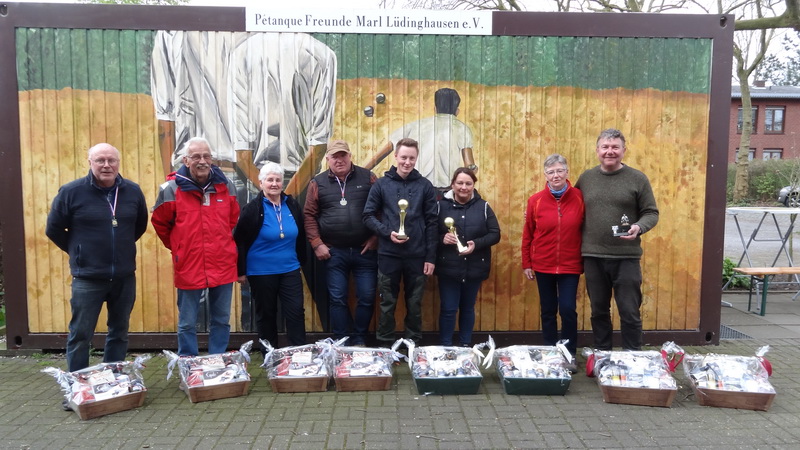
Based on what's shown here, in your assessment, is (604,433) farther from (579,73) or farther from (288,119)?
(288,119)

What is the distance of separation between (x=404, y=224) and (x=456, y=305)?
0.81m

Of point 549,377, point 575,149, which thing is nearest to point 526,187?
point 575,149

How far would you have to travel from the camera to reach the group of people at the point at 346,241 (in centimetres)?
370

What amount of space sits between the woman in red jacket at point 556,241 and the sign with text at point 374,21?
1492 mm

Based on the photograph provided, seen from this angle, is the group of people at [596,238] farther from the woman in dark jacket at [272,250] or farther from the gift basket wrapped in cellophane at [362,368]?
the woman in dark jacket at [272,250]

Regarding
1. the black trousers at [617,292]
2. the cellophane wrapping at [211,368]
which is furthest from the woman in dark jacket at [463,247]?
the cellophane wrapping at [211,368]

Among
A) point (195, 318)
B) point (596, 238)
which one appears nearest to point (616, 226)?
point (596, 238)

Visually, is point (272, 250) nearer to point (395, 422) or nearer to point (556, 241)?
point (395, 422)

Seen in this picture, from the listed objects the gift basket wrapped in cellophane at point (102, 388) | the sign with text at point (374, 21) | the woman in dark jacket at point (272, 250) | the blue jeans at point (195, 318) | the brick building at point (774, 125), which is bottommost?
the gift basket wrapped in cellophane at point (102, 388)

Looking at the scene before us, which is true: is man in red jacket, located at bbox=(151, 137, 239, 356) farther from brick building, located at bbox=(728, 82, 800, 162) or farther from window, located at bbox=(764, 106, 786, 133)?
window, located at bbox=(764, 106, 786, 133)

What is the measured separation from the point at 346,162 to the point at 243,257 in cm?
107

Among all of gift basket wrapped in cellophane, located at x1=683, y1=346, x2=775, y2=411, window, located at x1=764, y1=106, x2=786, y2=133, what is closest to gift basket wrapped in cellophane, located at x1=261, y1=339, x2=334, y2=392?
gift basket wrapped in cellophane, located at x1=683, y1=346, x2=775, y2=411

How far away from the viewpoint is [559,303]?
435cm

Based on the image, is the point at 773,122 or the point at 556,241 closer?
the point at 556,241
